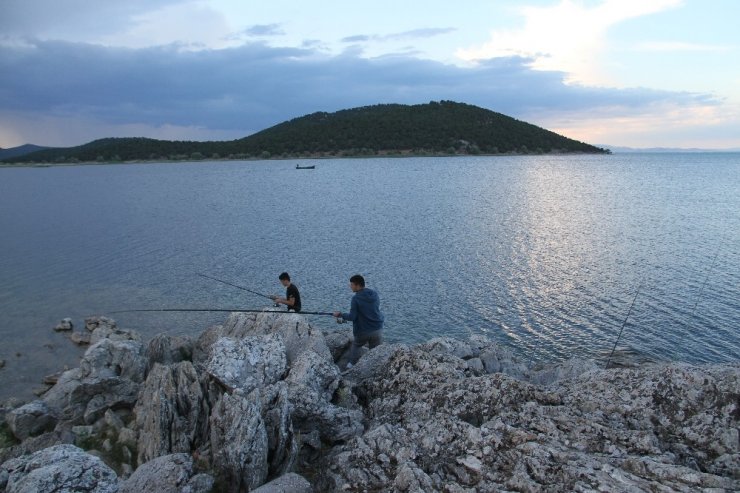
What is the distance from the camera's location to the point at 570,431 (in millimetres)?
9062

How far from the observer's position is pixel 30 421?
1375 cm

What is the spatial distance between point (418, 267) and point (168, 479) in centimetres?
2524

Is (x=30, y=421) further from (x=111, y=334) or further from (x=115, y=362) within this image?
(x=111, y=334)

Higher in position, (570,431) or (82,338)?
(570,431)

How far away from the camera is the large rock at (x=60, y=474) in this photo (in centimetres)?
812

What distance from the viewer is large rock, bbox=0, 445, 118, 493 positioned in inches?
320

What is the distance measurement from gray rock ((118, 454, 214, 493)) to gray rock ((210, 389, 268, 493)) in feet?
1.26

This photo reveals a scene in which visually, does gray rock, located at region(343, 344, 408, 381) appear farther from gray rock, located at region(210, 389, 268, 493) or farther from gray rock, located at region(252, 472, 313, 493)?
gray rock, located at region(252, 472, 313, 493)

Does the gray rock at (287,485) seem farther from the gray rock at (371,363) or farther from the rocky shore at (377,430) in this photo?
the gray rock at (371,363)

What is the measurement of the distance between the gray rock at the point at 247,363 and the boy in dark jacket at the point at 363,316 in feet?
8.15

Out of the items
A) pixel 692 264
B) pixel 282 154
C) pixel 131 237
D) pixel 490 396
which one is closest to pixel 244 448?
pixel 490 396

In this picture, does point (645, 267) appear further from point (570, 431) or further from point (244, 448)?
point (244, 448)

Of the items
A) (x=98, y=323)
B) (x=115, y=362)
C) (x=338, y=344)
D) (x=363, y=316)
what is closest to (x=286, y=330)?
(x=363, y=316)

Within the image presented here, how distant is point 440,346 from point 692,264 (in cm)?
2468
